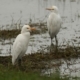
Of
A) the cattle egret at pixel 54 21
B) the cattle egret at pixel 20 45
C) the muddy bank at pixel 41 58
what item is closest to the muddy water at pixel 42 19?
the muddy bank at pixel 41 58

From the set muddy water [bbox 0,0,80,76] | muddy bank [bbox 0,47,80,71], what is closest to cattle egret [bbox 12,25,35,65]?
muddy bank [bbox 0,47,80,71]

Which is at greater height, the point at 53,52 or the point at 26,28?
the point at 26,28

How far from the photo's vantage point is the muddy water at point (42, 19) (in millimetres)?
11570

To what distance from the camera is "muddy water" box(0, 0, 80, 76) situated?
11.6 meters

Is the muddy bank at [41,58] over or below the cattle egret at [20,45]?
below

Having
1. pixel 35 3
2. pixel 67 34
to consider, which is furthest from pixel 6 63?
pixel 35 3

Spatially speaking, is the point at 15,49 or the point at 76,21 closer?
the point at 15,49

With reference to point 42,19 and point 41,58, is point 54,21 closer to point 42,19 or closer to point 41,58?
point 41,58

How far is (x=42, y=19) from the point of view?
1914 centimetres

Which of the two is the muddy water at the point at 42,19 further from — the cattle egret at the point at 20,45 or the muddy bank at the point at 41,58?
the cattle egret at the point at 20,45

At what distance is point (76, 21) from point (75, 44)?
15.7ft

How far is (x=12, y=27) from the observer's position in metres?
17.1

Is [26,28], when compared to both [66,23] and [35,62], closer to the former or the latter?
[35,62]

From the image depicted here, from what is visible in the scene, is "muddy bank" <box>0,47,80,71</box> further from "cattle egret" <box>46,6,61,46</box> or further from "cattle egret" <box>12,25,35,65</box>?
"cattle egret" <box>46,6,61,46</box>
